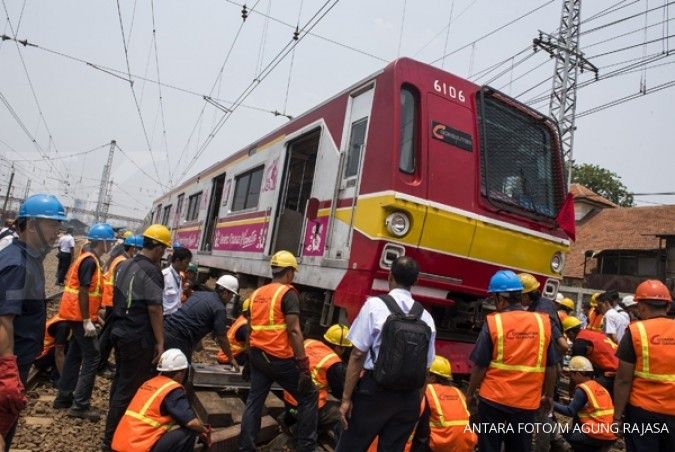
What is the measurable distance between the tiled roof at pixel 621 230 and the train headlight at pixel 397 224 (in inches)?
749

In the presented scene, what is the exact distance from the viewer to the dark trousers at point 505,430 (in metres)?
3.48

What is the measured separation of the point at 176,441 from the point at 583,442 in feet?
12.9

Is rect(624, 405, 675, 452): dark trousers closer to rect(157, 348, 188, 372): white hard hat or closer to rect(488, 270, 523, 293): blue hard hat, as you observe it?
rect(488, 270, 523, 293): blue hard hat

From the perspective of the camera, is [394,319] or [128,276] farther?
[128,276]

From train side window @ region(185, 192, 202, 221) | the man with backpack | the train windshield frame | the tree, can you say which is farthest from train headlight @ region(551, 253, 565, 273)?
the tree

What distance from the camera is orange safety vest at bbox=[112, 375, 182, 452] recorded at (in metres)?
3.12

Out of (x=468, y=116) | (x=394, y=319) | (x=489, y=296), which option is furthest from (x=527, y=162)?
(x=394, y=319)

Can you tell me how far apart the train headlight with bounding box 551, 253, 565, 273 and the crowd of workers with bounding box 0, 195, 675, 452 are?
501 millimetres

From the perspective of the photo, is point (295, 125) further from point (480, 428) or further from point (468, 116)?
point (480, 428)

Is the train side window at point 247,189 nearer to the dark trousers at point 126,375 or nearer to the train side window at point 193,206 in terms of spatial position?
the train side window at point 193,206

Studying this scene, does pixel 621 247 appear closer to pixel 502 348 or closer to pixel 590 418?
pixel 590 418

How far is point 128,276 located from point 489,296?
137 inches

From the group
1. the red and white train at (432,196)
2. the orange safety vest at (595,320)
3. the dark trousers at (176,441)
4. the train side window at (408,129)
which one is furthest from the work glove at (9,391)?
the orange safety vest at (595,320)

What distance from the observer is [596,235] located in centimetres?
2308
